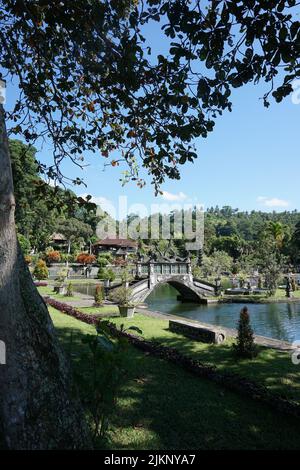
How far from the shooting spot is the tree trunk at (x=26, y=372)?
2689 millimetres

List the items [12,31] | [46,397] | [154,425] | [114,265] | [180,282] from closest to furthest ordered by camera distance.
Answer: [46,397] < [154,425] < [12,31] < [180,282] < [114,265]

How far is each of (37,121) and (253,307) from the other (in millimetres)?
23081

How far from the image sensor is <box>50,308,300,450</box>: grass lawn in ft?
13.8

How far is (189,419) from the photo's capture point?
4.83m

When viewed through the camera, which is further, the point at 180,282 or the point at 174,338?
the point at 180,282

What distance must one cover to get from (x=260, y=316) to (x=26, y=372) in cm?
2191

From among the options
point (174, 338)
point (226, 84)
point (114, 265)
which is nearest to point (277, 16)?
point (226, 84)

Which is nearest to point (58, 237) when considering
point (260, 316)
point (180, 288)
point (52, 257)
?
point (52, 257)

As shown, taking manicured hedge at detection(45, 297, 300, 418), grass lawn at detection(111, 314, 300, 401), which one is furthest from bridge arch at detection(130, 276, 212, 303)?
manicured hedge at detection(45, 297, 300, 418)

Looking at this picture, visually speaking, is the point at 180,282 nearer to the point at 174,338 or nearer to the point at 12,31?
the point at 174,338

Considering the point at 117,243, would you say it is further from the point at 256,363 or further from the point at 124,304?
the point at 256,363

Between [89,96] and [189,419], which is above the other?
[89,96]

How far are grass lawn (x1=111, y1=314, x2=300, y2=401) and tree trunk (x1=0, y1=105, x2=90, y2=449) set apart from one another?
14.5 feet

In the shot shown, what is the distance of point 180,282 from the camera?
105 ft
